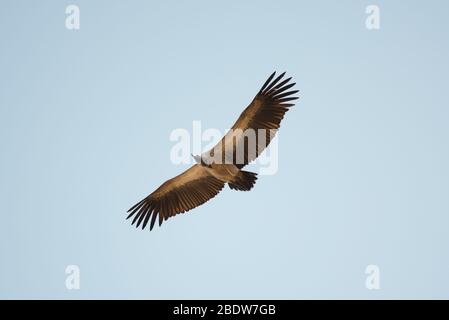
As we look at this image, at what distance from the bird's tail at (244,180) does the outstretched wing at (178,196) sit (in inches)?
32.6

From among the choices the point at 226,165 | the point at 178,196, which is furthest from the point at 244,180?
the point at 178,196

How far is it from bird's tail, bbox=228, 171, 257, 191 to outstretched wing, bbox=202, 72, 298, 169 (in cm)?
33

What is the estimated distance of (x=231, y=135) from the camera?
507 inches

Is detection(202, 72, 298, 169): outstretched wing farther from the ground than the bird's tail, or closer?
farther from the ground

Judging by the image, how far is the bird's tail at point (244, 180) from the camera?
42.4 feet

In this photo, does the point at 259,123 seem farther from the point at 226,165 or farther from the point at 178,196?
the point at 178,196

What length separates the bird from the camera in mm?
12656

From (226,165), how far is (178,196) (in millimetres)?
1590
